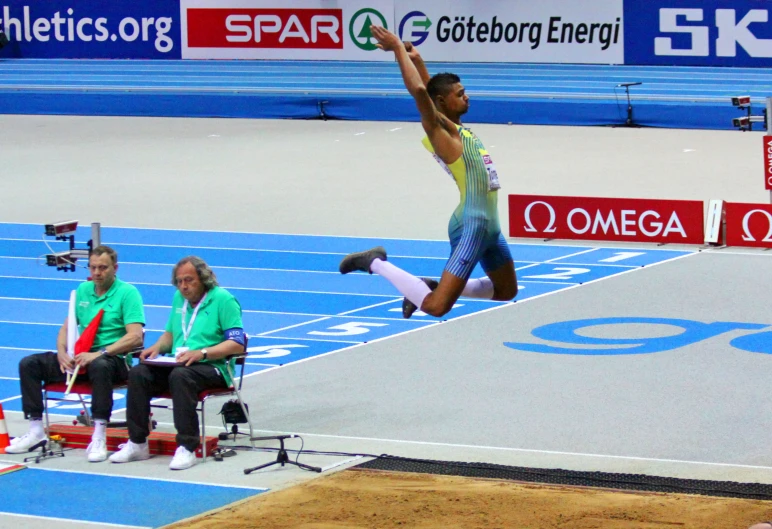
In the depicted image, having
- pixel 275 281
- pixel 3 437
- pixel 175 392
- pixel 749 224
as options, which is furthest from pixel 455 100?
pixel 749 224

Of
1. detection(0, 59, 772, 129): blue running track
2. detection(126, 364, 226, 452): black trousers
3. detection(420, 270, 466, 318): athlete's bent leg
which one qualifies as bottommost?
detection(126, 364, 226, 452): black trousers

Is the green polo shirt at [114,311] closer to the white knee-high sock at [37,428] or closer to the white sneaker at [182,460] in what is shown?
the white knee-high sock at [37,428]

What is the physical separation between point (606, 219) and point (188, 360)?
7.62m

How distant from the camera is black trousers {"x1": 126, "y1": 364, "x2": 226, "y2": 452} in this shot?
26.5 ft

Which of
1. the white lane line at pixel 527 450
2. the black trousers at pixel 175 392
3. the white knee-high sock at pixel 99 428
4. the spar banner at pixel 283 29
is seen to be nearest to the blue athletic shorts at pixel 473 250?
the white lane line at pixel 527 450

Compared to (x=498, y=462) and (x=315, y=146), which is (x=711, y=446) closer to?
(x=498, y=462)

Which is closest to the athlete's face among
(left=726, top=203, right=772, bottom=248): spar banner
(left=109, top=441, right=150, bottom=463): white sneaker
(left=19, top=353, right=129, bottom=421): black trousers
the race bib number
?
the race bib number

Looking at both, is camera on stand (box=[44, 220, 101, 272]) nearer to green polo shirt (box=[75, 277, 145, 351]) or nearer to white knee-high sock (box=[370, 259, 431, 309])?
green polo shirt (box=[75, 277, 145, 351])

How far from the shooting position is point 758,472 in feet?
25.2

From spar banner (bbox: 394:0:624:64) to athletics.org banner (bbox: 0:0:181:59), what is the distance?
5698 mm

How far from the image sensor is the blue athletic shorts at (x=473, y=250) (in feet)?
24.7

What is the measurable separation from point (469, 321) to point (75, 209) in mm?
6843

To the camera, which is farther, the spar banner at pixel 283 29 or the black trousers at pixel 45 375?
the spar banner at pixel 283 29

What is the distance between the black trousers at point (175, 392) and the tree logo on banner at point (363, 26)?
21.1 m
